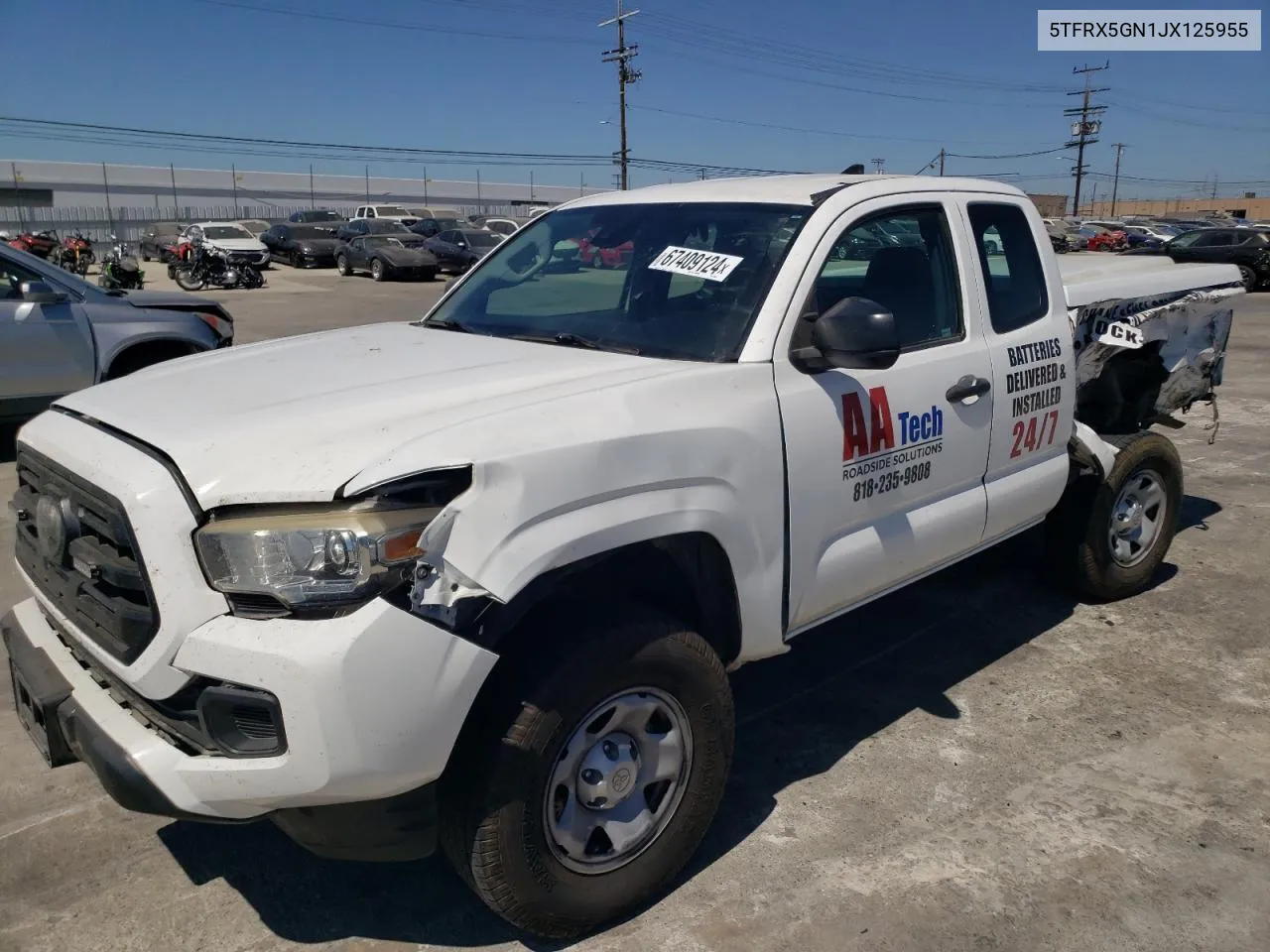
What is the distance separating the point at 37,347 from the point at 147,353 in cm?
74

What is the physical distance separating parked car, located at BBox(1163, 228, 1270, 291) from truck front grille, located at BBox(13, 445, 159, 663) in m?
27.5

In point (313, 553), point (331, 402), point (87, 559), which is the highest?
point (331, 402)

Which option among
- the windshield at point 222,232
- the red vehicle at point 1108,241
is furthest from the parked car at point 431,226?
the red vehicle at point 1108,241

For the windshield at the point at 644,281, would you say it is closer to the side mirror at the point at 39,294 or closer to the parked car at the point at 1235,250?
the side mirror at the point at 39,294

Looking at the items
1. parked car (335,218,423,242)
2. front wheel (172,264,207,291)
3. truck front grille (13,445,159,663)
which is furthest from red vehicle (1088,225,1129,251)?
truck front grille (13,445,159,663)

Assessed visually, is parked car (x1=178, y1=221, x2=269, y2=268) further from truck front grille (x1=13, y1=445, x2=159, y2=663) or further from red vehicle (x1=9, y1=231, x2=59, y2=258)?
truck front grille (x1=13, y1=445, x2=159, y2=663)

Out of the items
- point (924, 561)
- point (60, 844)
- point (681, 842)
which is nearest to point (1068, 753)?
point (924, 561)

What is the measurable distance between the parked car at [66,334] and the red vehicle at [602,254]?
5064 mm

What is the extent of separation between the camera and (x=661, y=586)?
2891 mm

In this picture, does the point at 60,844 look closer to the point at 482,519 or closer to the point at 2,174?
the point at 482,519

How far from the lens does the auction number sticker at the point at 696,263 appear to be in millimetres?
3297

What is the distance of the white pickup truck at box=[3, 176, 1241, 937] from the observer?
219cm

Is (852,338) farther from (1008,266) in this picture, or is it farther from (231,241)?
(231,241)

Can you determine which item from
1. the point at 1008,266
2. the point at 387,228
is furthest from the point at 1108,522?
the point at 387,228
